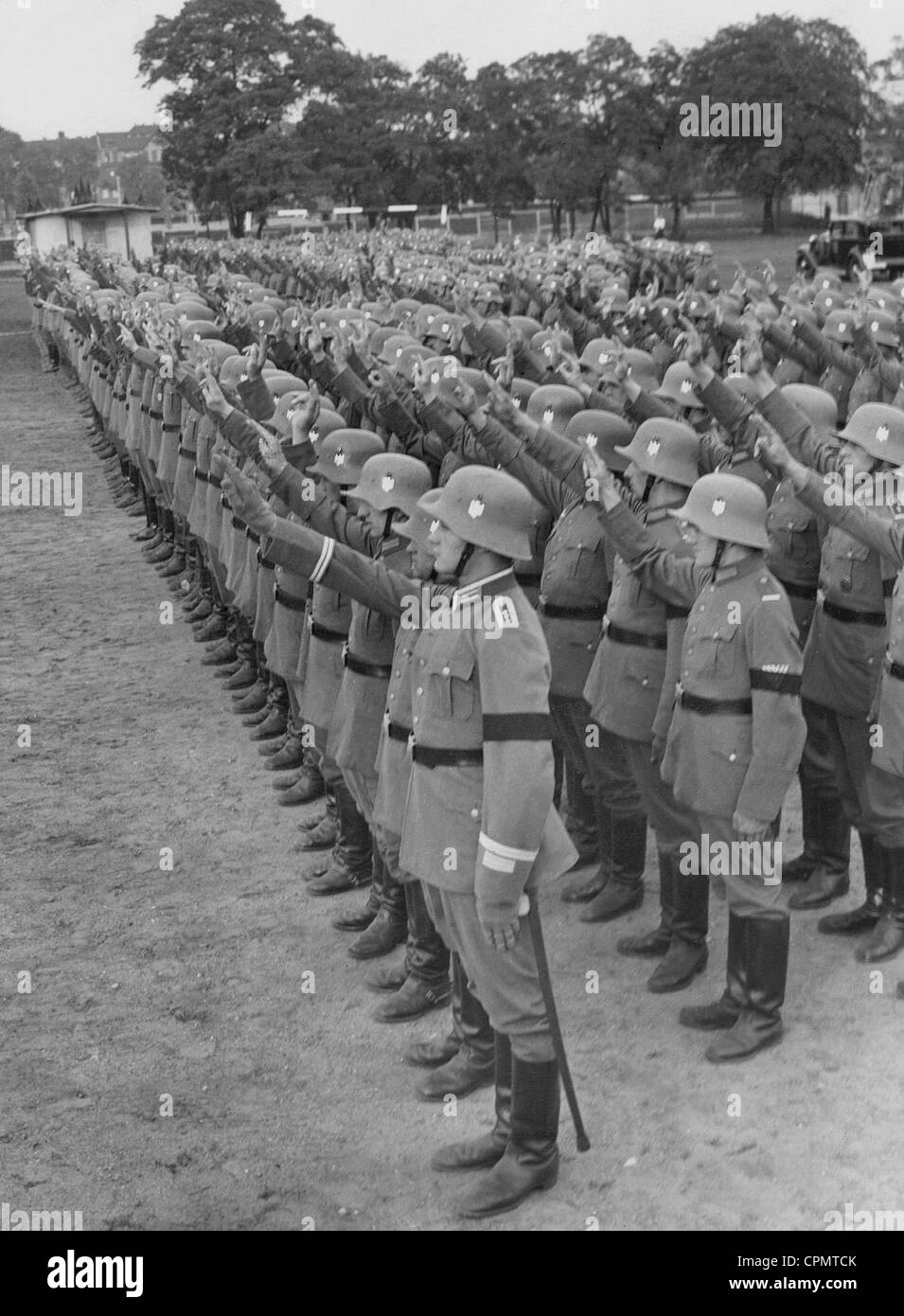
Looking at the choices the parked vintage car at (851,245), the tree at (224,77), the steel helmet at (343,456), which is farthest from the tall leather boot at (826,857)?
the tree at (224,77)

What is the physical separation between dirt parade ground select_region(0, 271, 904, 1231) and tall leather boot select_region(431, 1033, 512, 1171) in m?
0.06

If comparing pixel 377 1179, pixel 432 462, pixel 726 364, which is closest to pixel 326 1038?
pixel 377 1179

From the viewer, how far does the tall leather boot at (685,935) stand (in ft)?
21.5

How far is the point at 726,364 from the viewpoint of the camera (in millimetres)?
12633

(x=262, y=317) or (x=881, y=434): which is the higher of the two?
(x=262, y=317)

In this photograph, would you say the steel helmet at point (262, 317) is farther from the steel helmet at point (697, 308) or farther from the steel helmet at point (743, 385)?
the steel helmet at point (743, 385)

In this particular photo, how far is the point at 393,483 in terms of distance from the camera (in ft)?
20.5

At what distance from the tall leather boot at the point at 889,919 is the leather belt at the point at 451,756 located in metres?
2.34

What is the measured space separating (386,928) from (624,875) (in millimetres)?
1126

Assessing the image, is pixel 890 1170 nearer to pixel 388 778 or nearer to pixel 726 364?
pixel 388 778

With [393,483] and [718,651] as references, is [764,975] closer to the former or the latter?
[718,651]

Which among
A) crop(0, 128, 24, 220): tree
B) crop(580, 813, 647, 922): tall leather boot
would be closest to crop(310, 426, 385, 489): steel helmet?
crop(580, 813, 647, 922): tall leather boot

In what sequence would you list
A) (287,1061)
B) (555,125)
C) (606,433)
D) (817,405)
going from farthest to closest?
(555,125) < (817,405) < (606,433) < (287,1061)

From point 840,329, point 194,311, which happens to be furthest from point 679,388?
point 194,311
